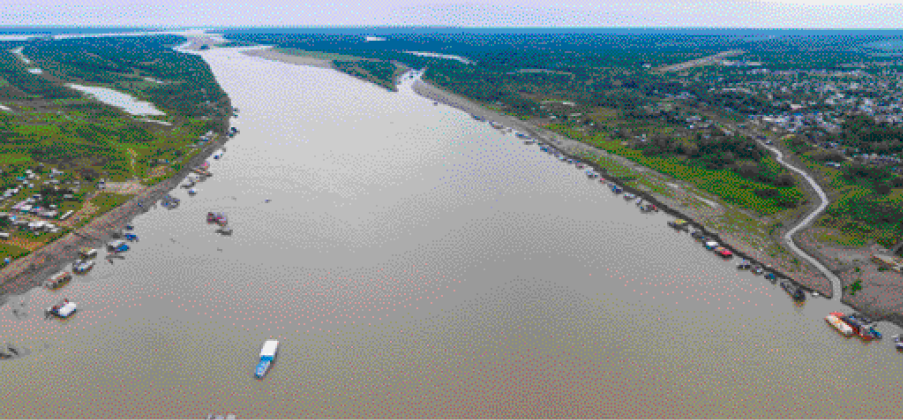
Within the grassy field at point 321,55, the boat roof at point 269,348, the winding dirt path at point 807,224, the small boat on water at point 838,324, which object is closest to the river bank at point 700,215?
the winding dirt path at point 807,224

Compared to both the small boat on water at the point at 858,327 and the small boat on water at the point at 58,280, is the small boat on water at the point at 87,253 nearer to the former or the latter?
the small boat on water at the point at 58,280

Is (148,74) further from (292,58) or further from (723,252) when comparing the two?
(723,252)

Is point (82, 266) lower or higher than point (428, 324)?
higher

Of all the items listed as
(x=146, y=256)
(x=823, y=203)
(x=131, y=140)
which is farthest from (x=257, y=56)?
(x=823, y=203)

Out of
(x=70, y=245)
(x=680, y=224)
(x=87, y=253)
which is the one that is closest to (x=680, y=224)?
(x=680, y=224)

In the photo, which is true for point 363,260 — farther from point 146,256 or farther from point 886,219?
point 886,219

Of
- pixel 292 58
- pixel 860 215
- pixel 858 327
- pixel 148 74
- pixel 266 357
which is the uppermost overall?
pixel 860 215
